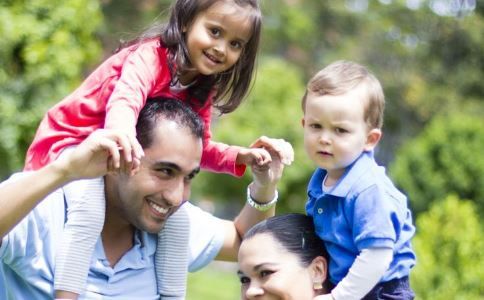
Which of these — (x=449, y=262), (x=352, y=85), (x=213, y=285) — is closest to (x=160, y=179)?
(x=352, y=85)

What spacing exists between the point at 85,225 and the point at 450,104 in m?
19.9

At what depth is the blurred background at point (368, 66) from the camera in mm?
6859

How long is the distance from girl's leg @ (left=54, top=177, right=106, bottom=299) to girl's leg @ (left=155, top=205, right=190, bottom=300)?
0.30 m

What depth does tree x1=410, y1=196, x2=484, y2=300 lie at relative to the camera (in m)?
7.41

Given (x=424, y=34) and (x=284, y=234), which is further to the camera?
(x=424, y=34)

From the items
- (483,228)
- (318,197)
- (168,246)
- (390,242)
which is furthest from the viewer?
(483,228)

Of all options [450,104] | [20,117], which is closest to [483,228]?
[20,117]

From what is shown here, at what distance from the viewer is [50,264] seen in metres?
2.88

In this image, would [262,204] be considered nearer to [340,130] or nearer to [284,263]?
[284,263]

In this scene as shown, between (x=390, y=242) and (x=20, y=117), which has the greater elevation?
(x=390, y=242)

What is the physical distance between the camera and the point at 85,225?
286 centimetres

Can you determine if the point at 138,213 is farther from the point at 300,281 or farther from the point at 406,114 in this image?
the point at 406,114

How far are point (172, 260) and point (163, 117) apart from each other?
0.52 metres

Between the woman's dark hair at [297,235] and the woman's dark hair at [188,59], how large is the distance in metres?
0.60
